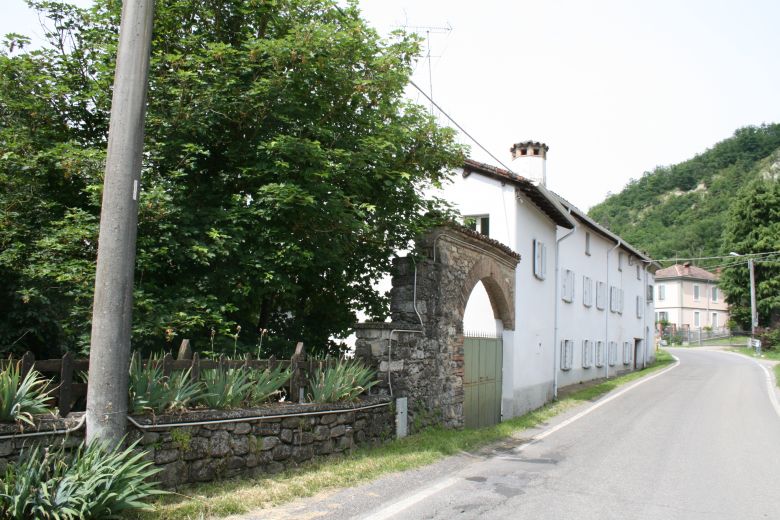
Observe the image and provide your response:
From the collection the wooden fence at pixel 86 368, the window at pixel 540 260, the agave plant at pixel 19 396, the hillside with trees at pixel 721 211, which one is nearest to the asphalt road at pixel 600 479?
the wooden fence at pixel 86 368

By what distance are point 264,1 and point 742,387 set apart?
20962 millimetres

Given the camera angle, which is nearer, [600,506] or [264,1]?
[600,506]

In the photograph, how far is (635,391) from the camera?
2123 cm

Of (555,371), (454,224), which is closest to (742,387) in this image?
(555,371)

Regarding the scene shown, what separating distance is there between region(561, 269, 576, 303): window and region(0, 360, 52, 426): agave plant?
18872 millimetres

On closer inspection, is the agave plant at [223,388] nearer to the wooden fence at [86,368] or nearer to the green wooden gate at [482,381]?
the wooden fence at [86,368]

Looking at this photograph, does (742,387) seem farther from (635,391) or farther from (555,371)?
(555,371)

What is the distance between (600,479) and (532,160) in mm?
16573

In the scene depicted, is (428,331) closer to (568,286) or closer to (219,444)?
(219,444)

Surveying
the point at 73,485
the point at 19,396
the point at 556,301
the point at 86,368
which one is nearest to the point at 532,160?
the point at 556,301

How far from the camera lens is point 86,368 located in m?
5.73

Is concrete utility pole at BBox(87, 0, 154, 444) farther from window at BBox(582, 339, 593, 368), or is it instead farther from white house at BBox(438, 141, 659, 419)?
window at BBox(582, 339, 593, 368)

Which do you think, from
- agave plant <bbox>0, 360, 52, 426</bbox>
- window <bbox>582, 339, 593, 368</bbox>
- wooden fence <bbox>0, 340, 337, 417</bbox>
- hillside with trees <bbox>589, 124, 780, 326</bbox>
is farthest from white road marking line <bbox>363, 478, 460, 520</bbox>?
hillside with trees <bbox>589, 124, 780, 326</bbox>

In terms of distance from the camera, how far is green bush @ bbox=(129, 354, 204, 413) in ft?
19.4
